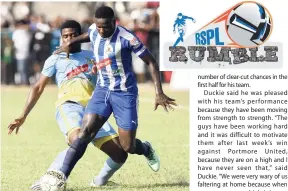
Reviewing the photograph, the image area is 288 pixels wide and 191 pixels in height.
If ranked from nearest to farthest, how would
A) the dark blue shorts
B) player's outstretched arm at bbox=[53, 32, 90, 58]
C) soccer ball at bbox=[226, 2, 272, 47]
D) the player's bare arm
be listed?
soccer ball at bbox=[226, 2, 272, 47]
the player's bare arm
the dark blue shorts
player's outstretched arm at bbox=[53, 32, 90, 58]

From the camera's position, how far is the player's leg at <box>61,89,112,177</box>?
11.5 meters

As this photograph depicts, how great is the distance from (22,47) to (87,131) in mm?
20458

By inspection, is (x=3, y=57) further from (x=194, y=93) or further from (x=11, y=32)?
(x=194, y=93)

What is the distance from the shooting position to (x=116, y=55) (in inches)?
455

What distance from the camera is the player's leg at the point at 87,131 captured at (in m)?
11.5

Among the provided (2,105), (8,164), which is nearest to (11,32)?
(2,105)

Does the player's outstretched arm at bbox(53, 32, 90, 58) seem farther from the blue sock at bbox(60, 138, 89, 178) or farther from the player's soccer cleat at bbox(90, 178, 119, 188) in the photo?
the player's soccer cleat at bbox(90, 178, 119, 188)

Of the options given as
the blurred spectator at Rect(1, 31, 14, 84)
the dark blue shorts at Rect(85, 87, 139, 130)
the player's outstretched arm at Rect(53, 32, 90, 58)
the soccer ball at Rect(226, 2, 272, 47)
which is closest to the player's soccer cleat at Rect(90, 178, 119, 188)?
the dark blue shorts at Rect(85, 87, 139, 130)

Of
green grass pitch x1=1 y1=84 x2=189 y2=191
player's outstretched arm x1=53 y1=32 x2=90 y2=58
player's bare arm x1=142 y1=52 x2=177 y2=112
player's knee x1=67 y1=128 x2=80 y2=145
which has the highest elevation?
player's outstretched arm x1=53 y1=32 x2=90 y2=58

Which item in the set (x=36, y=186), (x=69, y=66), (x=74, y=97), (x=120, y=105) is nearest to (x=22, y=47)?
(x=69, y=66)

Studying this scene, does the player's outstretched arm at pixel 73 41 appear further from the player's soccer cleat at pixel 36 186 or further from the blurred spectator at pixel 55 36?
the blurred spectator at pixel 55 36

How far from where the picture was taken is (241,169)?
10.7m

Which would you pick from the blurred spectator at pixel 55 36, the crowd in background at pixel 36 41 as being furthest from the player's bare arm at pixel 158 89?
the blurred spectator at pixel 55 36

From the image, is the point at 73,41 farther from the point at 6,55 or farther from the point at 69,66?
the point at 6,55
